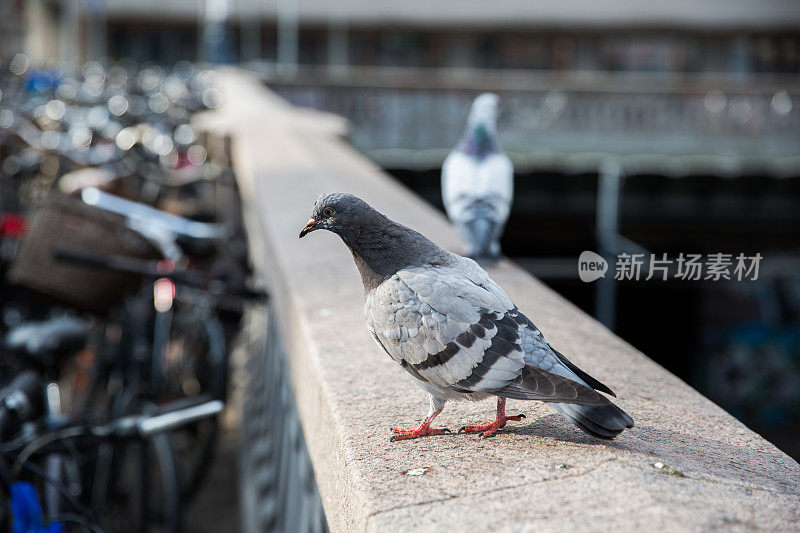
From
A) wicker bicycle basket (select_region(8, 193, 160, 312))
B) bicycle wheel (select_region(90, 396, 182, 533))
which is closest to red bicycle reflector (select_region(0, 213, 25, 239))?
wicker bicycle basket (select_region(8, 193, 160, 312))

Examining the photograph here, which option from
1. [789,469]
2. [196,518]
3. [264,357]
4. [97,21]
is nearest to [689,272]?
[789,469]

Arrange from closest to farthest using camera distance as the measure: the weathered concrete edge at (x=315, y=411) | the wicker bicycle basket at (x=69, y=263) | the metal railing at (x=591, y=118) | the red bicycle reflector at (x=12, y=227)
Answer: the weathered concrete edge at (x=315, y=411) < the wicker bicycle basket at (x=69, y=263) < the red bicycle reflector at (x=12, y=227) < the metal railing at (x=591, y=118)

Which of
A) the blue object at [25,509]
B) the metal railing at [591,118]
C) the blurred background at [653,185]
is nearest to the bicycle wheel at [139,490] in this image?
the blue object at [25,509]

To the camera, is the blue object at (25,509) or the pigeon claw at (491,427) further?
the blue object at (25,509)

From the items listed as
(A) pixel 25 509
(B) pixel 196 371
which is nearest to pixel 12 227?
(B) pixel 196 371

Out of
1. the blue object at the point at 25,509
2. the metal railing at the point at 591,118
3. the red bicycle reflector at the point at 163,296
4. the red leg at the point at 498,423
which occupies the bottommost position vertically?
the blue object at the point at 25,509

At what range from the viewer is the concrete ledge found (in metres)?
1.45

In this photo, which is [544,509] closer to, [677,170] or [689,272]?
[689,272]

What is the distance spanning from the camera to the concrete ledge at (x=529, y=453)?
1451mm

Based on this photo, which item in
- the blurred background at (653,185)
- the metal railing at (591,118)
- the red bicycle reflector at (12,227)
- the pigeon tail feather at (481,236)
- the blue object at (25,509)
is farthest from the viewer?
the metal railing at (591,118)

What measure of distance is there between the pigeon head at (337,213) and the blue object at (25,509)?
1251mm

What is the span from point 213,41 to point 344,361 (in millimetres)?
36977

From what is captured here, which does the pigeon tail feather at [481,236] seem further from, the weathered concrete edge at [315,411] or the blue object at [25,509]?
the blue object at [25,509]

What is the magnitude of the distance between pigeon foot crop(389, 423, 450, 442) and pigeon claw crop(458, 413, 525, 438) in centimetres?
5
